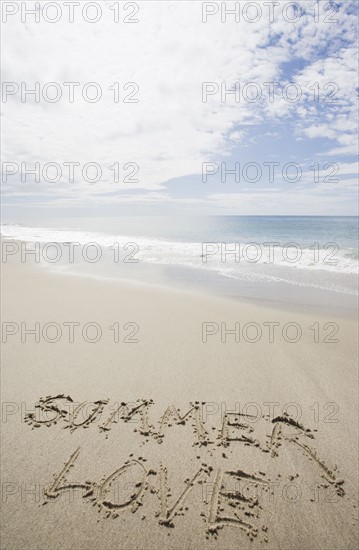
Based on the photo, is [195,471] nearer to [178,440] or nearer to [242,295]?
[178,440]

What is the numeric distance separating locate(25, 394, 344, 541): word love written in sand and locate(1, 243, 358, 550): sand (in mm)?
13

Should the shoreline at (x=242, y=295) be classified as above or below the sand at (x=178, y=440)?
above

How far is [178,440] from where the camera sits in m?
4.00

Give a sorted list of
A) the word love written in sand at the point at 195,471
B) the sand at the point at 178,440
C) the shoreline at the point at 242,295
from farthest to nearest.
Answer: the shoreline at the point at 242,295 → the word love written in sand at the point at 195,471 → the sand at the point at 178,440

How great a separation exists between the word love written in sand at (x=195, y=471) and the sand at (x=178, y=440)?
1 centimetres

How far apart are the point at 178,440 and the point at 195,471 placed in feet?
1.65

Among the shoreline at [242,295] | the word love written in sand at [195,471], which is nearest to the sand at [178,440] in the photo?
the word love written in sand at [195,471]

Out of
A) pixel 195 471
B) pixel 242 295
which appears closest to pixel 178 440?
pixel 195 471

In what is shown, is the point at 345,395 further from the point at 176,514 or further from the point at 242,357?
the point at 176,514

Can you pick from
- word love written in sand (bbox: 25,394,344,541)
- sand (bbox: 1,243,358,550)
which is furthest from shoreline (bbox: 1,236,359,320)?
word love written in sand (bbox: 25,394,344,541)

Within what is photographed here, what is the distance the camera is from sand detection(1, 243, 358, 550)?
3.02 meters

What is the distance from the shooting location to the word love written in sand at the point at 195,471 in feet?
10.3

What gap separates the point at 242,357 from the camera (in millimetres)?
6086

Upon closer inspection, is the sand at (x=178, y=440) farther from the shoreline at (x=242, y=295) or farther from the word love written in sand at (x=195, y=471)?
the shoreline at (x=242, y=295)
